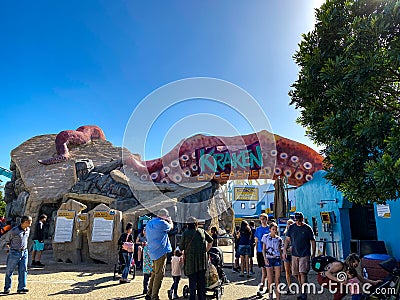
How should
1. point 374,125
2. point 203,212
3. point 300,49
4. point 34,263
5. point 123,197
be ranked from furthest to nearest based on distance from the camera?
point 123,197 < point 203,212 < point 34,263 < point 300,49 < point 374,125

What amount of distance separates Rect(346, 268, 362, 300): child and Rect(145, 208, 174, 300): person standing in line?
2713mm

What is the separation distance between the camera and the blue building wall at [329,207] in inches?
350

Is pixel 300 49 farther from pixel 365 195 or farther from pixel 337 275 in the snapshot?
pixel 337 275

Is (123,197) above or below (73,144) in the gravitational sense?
below

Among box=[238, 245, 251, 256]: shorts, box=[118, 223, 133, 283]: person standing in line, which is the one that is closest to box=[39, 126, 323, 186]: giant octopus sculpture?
box=[238, 245, 251, 256]: shorts

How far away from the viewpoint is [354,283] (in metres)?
4.14

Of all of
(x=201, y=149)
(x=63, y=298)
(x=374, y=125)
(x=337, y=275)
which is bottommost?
(x=63, y=298)

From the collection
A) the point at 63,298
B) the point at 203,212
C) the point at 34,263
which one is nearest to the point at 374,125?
the point at 63,298

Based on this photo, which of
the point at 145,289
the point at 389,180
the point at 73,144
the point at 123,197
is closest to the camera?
the point at 389,180

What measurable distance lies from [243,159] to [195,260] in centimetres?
1141

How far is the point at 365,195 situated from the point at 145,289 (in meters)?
4.02

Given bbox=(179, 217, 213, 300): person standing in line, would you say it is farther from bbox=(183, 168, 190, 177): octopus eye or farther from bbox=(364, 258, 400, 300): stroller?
bbox=(183, 168, 190, 177): octopus eye

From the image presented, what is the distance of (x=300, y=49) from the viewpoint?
5059mm

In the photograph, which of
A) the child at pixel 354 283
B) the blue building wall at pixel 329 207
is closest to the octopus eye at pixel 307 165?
the blue building wall at pixel 329 207
